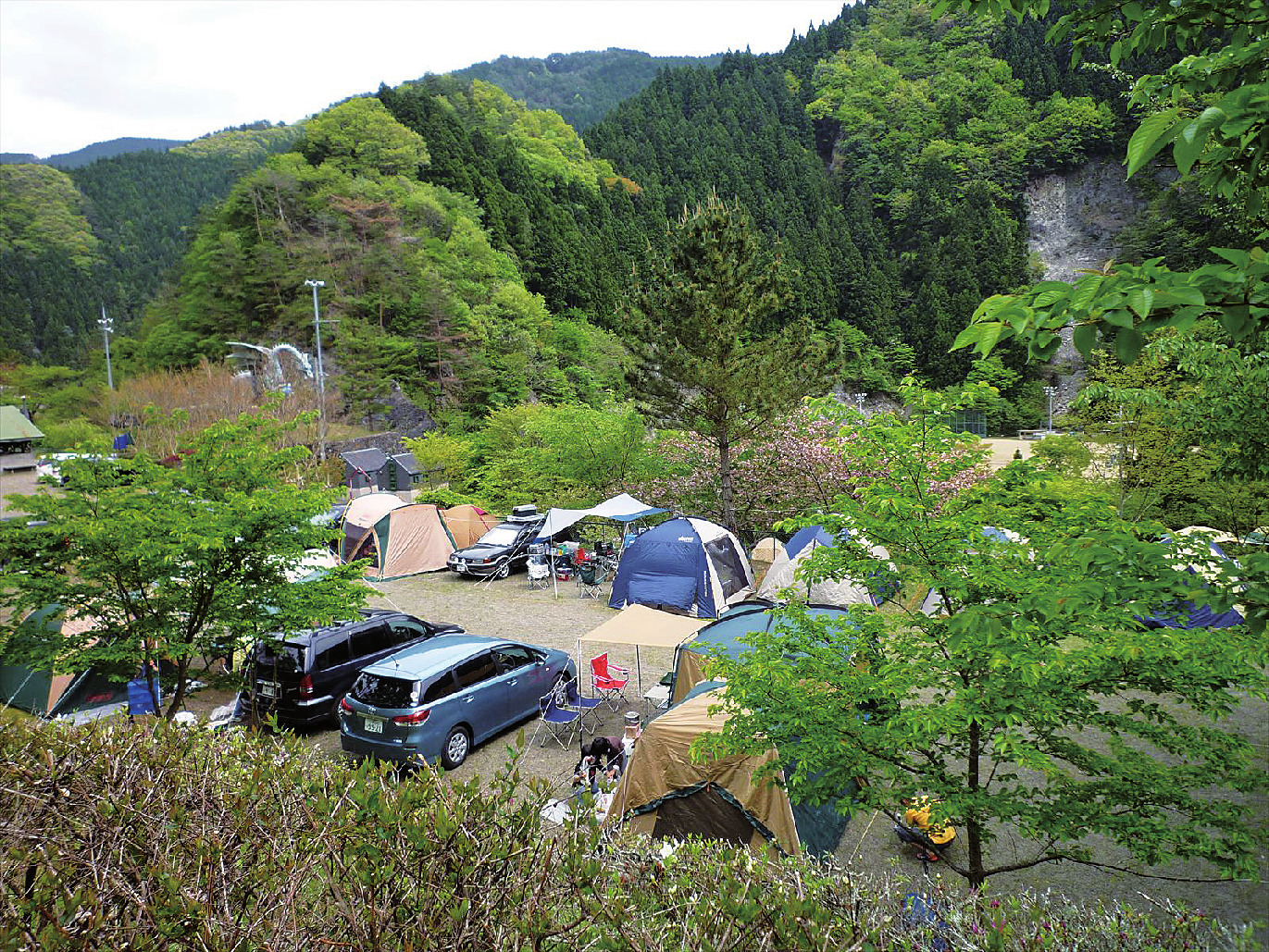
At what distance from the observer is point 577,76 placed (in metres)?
156

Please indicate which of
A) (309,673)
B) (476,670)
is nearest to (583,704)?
(476,670)

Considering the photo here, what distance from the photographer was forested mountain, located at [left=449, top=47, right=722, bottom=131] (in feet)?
463

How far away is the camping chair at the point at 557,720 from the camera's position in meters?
8.96

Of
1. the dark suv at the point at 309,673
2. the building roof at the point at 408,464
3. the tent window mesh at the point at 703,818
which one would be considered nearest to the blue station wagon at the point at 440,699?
the dark suv at the point at 309,673

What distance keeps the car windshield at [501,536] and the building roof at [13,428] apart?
70.5 feet

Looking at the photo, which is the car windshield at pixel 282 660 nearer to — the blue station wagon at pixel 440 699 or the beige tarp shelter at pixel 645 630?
the blue station wagon at pixel 440 699

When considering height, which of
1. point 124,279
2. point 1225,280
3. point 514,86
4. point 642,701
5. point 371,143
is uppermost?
point 514,86

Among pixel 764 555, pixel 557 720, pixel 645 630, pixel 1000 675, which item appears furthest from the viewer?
pixel 764 555

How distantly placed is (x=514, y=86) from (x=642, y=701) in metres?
162

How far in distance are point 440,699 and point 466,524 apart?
13095mm

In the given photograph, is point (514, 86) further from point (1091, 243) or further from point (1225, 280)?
point (1225, 280)

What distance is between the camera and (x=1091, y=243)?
6869cm

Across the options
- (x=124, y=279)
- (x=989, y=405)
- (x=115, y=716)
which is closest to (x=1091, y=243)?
(x=989, y=405)

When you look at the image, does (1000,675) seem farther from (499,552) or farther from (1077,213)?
(1077,213)
